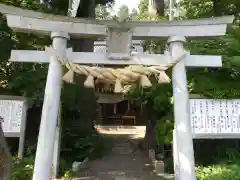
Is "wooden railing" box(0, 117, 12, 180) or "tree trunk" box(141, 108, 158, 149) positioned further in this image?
"tree trunk" box(141, 108, 158, 149)

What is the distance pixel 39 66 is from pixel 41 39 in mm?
979

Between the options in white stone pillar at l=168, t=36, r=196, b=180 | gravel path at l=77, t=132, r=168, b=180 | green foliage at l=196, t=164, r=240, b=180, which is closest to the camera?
white stone pillar at l=168, t=36, r=196, b=180

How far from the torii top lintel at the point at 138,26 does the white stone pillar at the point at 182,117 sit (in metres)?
0.26

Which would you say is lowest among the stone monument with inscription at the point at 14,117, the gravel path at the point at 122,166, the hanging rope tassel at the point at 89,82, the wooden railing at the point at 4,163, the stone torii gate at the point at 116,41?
the gravel path at the point at 122,166

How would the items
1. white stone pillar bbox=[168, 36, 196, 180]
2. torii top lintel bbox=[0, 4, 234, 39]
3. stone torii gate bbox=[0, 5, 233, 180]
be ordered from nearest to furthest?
white stone pillar bbox=[168, 36, 196, 180] < stone torii gate bbox=[0, 5, 233, 180] < torii top lintel bbox=[0, 4, 234, 39]

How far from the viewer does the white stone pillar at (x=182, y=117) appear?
5.20 m

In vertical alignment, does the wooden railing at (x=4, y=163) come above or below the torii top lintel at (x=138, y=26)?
below

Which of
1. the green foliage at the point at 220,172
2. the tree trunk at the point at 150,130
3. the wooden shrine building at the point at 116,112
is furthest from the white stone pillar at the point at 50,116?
the wooden shrine building at the point at 116,112

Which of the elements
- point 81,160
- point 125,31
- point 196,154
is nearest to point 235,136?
point 196,154

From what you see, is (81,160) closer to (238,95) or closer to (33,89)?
(33,89)

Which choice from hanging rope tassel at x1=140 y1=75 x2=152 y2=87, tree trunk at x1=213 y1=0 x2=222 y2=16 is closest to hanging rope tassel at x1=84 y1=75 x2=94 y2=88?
hanging rope tassel at x1=140 y1=75 x2=152 y2=87

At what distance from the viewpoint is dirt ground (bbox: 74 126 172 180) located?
24.8 feet

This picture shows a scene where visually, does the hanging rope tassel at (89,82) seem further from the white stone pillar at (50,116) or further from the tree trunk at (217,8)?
the tree trunk at (217,8)

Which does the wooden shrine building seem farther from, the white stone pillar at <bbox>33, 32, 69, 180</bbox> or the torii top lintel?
Result: the white stone pillar at <bbox>33, 32, 69, 180</bbox>
